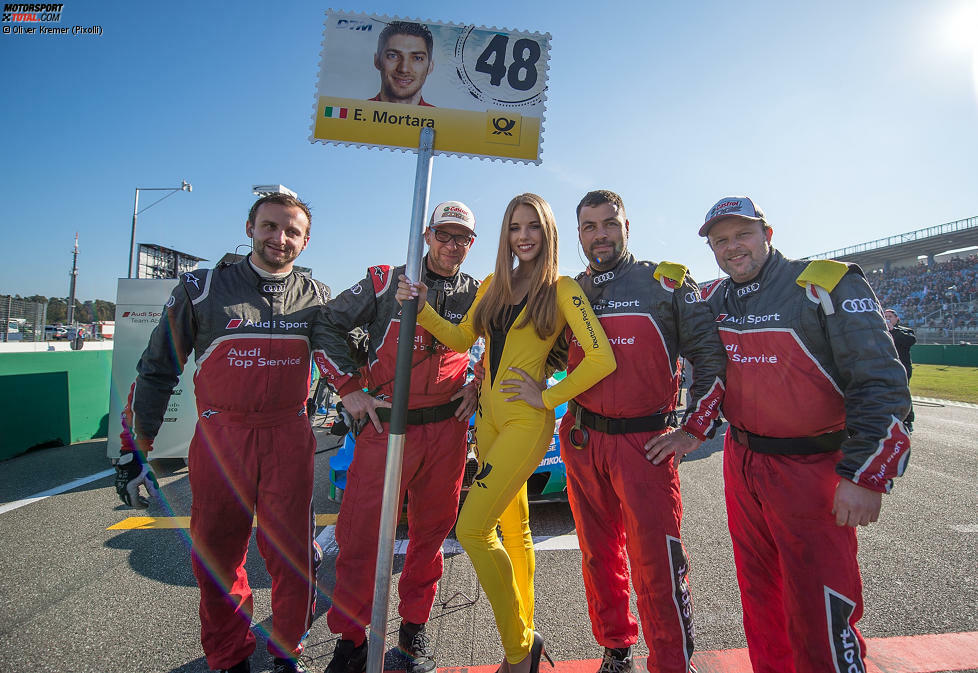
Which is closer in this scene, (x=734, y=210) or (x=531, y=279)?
(x=734, y=210)

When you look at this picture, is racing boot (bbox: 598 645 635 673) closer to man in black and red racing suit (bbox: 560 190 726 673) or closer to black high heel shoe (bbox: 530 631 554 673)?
man in black and red racing suit (bbox: 560 190 726 673)

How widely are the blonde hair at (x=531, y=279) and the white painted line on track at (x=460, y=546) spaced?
6.51 ft

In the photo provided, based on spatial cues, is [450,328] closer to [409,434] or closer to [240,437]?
Result: [409,434]

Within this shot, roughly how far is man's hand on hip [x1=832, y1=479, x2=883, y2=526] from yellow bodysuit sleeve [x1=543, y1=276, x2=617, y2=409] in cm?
91

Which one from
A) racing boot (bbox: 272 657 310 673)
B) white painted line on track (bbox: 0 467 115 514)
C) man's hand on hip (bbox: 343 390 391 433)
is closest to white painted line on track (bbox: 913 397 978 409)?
man's hand on hip (bbox: 343 390 391 433)

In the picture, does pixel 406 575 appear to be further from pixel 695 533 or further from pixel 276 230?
pixel 695 533

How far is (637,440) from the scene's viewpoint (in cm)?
206

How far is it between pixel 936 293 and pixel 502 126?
48452mm

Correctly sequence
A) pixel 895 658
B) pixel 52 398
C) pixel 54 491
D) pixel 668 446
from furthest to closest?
1. pixel 52 398
2. pixel 54 491
3. pixel 895 658
4. pixel 668 446

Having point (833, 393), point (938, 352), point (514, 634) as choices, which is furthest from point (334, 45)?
point (938, 352)

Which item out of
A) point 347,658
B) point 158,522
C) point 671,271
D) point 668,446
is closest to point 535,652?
point 347,658

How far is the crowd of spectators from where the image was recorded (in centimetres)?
3098

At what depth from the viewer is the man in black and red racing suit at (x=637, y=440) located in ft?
6.31

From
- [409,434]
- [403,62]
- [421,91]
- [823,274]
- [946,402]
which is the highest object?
[403,62]
